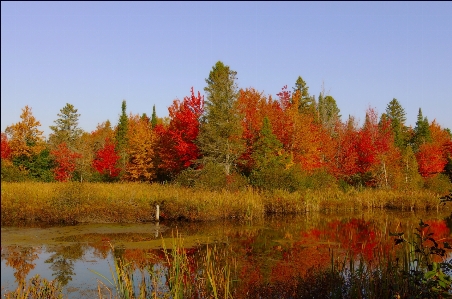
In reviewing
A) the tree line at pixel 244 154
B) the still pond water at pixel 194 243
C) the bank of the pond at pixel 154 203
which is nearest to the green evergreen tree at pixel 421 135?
the tree line at pixel 244 154

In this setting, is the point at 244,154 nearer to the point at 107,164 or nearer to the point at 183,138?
the point at 183,138

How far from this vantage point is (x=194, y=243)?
1510 centimetres

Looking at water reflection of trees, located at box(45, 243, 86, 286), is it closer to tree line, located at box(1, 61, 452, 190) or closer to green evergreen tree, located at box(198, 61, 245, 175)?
tree line, located at box(1, 61, 452, 190)

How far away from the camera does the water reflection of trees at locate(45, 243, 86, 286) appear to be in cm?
1125

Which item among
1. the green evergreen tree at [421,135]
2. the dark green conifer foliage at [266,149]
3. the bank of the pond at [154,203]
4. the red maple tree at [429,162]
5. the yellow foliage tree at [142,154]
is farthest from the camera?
the green evergreen tree at [421,135]

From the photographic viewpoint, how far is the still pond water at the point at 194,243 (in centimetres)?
1126

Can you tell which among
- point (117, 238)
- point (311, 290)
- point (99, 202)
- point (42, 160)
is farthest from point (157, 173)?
point (311, 290)

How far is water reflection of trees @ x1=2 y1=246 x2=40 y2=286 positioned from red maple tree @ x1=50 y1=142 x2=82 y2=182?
20.2 meters

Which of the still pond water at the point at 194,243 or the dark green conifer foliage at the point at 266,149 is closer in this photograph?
the still pond water at the point at 194,243

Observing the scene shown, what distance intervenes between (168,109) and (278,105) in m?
12.1

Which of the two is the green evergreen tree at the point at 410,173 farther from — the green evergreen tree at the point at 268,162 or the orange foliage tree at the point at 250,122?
the orange foliage tree at the point at 250,122

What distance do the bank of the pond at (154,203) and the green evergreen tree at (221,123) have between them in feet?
14.3

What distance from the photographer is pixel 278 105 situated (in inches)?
1612

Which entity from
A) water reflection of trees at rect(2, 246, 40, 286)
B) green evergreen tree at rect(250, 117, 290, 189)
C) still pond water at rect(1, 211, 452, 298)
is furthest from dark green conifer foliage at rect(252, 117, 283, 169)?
water reflection of trees at rect(2, 246, 40, 286)
